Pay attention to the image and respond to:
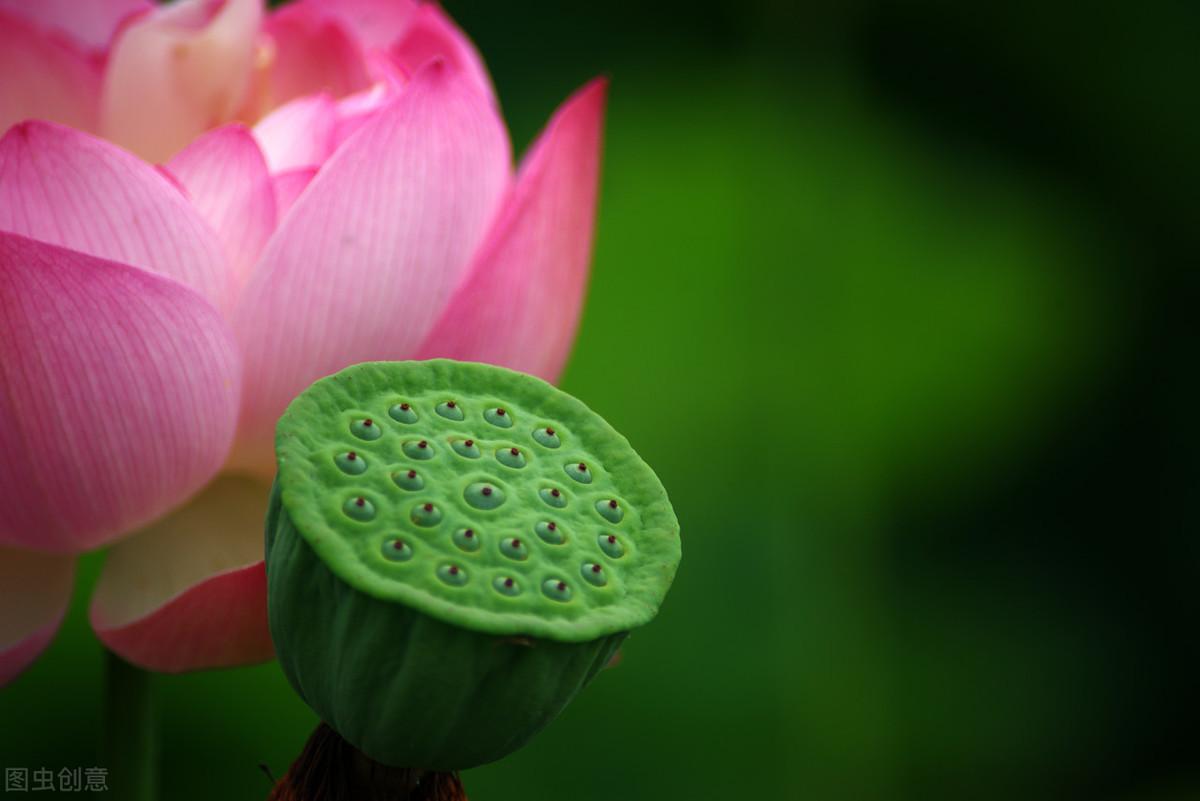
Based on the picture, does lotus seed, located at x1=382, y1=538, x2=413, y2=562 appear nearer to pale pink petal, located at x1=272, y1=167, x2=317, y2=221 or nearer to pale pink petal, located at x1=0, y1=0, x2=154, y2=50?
pale pink petal, located at x1=272, y1=167, x2=317, y2=221

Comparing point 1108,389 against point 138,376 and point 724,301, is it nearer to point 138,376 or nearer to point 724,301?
point 724,301

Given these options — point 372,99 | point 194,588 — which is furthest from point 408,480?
point 372,99

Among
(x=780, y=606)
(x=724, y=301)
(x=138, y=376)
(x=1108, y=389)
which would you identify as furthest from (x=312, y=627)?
(x=1108, y=389)

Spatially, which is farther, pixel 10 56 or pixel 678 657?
pixel 678 657

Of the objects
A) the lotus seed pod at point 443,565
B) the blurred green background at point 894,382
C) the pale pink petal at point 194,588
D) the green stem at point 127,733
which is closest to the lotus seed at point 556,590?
the lotus seed pod at point 443,565

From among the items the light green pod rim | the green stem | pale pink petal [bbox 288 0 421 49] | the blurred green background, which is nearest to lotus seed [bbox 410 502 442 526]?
the light green pod rim

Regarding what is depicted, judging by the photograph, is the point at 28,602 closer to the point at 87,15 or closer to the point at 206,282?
the point at 206,282
